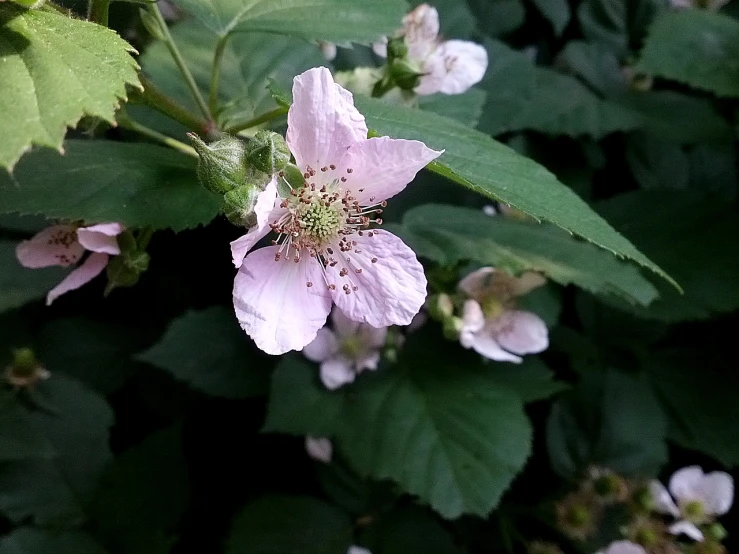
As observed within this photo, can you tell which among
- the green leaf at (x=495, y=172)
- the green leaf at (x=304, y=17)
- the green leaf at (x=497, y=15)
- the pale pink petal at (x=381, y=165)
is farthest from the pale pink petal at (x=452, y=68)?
the green leaf at (x=497, y=15)

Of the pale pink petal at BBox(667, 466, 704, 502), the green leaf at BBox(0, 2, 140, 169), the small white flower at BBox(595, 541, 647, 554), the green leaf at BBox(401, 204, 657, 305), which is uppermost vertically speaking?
the green leaf at BBox(0, 2, 140, 169)

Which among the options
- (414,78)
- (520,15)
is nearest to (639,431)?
(414,78)

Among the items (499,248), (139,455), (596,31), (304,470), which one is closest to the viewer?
(499,248)

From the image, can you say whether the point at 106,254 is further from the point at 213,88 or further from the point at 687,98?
the point at 687,98

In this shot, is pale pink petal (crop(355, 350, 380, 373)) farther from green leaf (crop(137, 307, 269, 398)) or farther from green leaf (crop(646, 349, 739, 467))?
green leaf (crop(646, 349, 739, 467))

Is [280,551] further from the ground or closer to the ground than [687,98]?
closer to the ground

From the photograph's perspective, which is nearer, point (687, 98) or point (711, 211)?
point (711, 211)

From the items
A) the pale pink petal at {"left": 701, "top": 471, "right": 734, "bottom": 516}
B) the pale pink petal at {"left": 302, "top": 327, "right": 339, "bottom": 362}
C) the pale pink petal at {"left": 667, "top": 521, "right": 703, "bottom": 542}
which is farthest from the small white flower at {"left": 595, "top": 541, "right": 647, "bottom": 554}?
the pale pink petal at {"left": 302, "top": 327, "right": 339, "bottom": 362}
